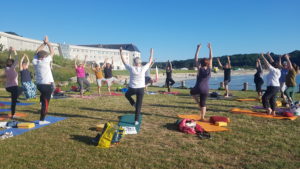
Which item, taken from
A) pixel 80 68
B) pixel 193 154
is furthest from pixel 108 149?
pixel 80 68

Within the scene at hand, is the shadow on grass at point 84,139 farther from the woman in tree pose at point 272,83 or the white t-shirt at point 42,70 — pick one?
the woman in tree pose at point 272,83

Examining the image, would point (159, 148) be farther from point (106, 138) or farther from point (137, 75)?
point (137, 75)

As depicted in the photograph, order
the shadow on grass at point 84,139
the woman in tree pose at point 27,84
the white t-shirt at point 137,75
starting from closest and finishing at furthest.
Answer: the shadow on grass at point 84,139 → the white t-shirt at point 137,75 → the woman in tree pose at point 27,84

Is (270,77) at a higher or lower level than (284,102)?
higher

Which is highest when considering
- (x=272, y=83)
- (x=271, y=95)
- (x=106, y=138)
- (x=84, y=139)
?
(x=272, y=83)

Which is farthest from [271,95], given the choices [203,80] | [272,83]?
[203,80]

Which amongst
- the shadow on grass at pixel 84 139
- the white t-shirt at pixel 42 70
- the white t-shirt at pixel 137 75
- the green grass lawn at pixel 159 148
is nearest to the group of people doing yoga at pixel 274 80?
the green grass lawn at pixel 159 148

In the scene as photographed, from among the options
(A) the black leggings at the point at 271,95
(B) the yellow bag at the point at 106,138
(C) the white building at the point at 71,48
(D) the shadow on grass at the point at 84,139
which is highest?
(C) the white building at the point at 71,48

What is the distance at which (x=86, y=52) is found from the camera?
82.1 meters

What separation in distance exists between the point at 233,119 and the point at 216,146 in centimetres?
310

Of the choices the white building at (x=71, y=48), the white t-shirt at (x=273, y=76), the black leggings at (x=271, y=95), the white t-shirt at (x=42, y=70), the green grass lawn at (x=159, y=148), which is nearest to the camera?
the green grass lawn at (x=159, y=148)

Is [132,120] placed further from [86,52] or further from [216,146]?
[86,52]

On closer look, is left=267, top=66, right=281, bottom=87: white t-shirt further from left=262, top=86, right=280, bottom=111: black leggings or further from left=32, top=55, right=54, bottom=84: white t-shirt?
left=32, top=55, right=54, bottom=84: white t-shirt

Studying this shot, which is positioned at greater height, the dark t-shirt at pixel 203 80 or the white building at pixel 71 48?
the white building at pixel 71 48
